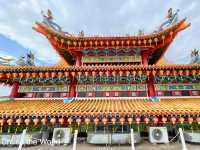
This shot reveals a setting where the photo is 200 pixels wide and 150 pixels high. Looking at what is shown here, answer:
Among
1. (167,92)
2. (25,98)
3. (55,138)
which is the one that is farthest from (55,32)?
(167,92)

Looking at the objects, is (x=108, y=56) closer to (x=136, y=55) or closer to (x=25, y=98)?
(x=136, y=55)

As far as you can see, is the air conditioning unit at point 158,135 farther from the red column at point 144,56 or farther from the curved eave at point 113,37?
the curved eave at point 113,37

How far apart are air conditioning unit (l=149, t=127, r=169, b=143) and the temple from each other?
51 centimetres

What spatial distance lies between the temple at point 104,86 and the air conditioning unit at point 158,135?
51 centimetres

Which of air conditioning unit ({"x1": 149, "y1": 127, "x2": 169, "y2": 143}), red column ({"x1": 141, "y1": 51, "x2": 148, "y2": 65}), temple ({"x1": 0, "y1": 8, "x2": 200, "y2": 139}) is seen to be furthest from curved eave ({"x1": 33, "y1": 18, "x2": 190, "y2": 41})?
air conditioning unit ({"x1": 149, "y1": 127, "x2": 169, "y2": 143})

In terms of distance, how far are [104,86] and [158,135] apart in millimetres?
4340

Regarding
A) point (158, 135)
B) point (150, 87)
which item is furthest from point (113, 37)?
point (158, 135)

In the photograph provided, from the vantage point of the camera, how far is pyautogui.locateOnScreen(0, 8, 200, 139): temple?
6113 mm

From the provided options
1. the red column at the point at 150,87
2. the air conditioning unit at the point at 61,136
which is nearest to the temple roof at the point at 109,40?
the red column at the point at 150,87

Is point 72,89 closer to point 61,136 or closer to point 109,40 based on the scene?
point 61,136

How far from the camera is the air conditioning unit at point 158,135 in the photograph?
677 cm

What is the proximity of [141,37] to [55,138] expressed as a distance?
9026 mm

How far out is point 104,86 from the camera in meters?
9.30

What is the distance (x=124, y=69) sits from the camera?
789 centimetres
